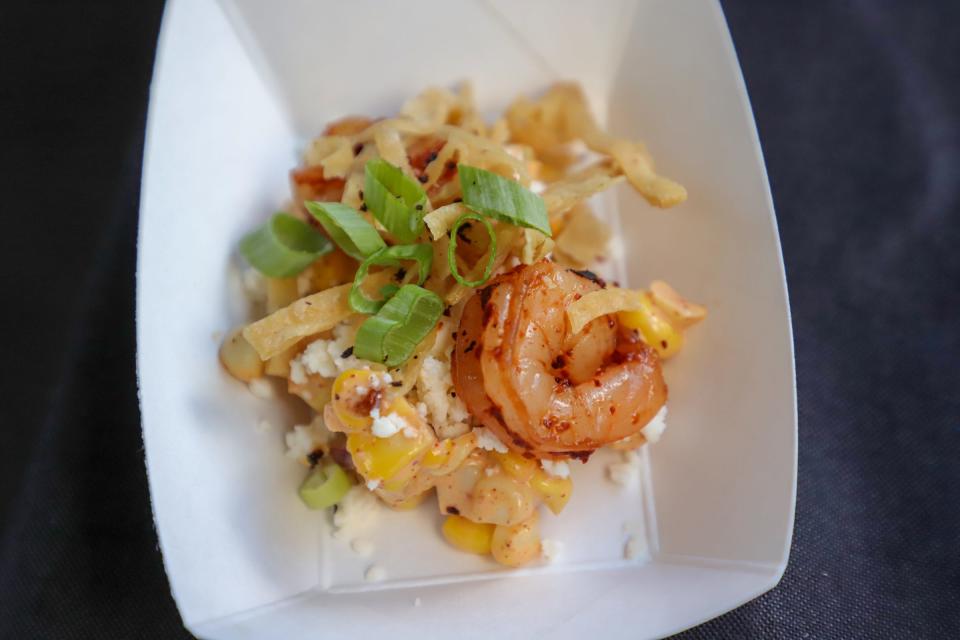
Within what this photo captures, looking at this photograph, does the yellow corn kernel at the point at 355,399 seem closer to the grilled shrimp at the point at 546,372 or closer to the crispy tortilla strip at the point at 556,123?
the grilled shrimp at the point at 546,372

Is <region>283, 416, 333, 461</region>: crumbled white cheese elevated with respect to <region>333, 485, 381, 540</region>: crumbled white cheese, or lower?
elevated

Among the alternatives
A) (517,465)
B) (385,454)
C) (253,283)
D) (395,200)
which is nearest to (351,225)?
(395,200)

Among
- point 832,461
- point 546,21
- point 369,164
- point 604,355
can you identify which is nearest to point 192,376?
point 369,164

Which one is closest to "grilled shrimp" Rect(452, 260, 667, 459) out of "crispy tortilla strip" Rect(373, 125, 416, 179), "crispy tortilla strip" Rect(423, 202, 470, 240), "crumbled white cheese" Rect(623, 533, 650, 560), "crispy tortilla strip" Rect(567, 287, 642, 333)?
"crispy tortilla strip" Rect(567, 287, 642, 333)

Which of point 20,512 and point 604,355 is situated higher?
point 20,512

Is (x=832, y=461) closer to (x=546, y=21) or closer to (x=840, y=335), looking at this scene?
(x=840, y=335)

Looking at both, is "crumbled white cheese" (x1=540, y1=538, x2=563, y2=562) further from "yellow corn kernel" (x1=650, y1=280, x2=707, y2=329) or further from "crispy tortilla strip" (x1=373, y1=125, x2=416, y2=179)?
"crispy tortilla strip" (x1=373, y1=125, x2=416, y2=179)
